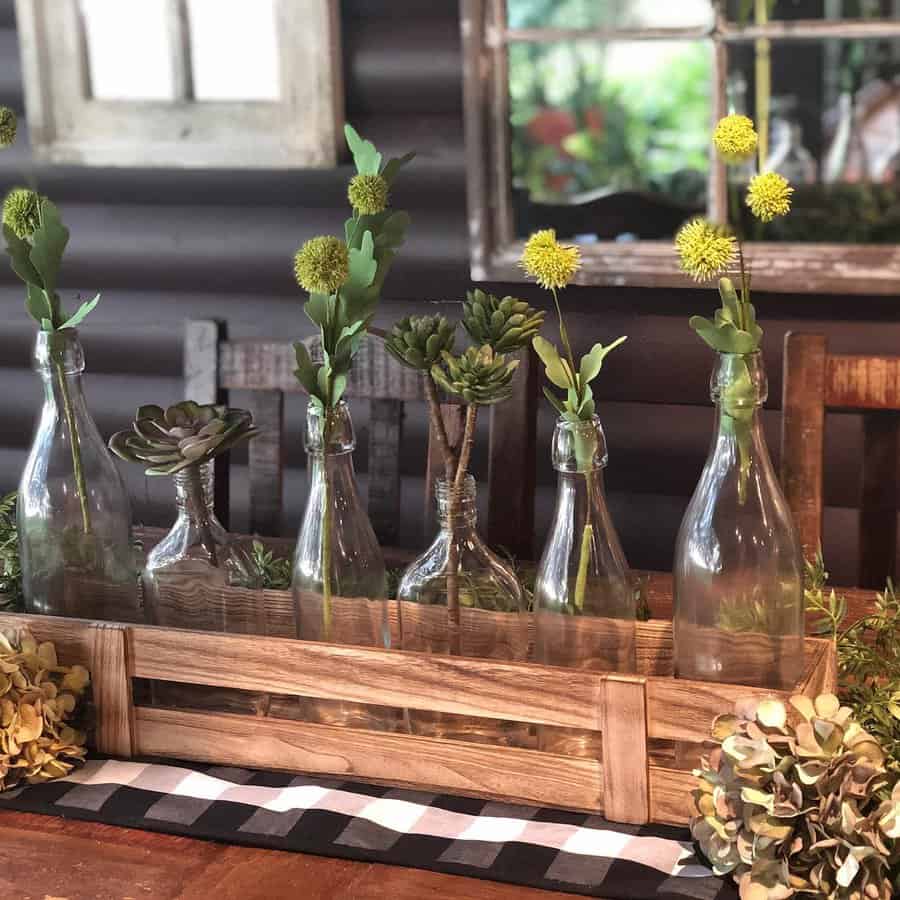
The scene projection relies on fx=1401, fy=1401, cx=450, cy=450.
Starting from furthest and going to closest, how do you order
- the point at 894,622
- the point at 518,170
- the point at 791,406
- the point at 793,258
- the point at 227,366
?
the point at 518,170
the point at 793,258
the point at 227,366
the point at 791,406
the point at 894,622

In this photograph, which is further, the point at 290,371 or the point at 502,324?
the point at 290,371

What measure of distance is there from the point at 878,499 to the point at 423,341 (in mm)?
760

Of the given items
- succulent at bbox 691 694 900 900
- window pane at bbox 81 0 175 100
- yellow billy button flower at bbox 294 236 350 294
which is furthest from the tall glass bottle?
window pane at bbox 81 0 175 100

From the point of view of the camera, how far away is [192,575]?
3.63ft

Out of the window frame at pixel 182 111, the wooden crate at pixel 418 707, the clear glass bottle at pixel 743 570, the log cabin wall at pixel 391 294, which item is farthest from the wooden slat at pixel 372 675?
the window frame at pixel 182 111

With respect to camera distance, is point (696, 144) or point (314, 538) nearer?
point (314, 538)

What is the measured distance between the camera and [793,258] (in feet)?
6.60

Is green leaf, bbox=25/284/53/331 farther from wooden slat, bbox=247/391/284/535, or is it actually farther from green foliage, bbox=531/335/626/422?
wooden slat, bbox=247/391/284/535

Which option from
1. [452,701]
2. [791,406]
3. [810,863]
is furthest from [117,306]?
[810,863]

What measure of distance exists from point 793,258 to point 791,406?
527 millimetres

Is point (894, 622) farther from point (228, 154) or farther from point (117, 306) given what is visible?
point (117, 306)

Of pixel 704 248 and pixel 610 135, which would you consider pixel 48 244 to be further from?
pixel 610 135

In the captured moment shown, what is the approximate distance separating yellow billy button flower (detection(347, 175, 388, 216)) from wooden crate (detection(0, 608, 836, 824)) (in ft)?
1.04

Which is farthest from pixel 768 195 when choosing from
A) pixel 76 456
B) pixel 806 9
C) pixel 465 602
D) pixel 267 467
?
pixel 806 9
